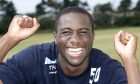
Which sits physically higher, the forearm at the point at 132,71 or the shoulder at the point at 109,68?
the forearm at the point at 132,71

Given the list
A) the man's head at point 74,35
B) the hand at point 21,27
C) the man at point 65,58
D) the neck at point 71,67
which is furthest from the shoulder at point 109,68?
the hand at point 21,27

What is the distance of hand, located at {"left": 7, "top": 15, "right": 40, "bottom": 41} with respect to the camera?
5.02 m

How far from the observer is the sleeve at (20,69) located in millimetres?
5086

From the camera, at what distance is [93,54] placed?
544 centimetres

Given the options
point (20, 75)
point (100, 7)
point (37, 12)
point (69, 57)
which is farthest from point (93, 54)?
point (100, 7)

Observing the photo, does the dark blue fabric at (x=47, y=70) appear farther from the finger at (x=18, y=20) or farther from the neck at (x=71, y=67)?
the finger at (x=18, y=20)

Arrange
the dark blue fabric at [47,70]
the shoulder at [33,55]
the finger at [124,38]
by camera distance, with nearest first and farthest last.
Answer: the finger at [124,38], the dark blue fabric at [47,70], the shoulder at [33,55]

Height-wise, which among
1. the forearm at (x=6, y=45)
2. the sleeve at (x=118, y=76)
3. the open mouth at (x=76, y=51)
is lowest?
the sleeve at (x=118, y=76)

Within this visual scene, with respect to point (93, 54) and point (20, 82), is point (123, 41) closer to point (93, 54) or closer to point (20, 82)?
point (93, 54)

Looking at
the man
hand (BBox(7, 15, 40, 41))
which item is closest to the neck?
the man

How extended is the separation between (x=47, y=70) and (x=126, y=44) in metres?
1.00

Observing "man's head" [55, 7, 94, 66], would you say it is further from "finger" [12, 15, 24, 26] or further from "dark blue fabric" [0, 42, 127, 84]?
"finger" [12, 15, 24, 26]

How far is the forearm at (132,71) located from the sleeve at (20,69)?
1.12 meters

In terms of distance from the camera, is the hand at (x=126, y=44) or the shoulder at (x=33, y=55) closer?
the hand at (x=126, y=44)
